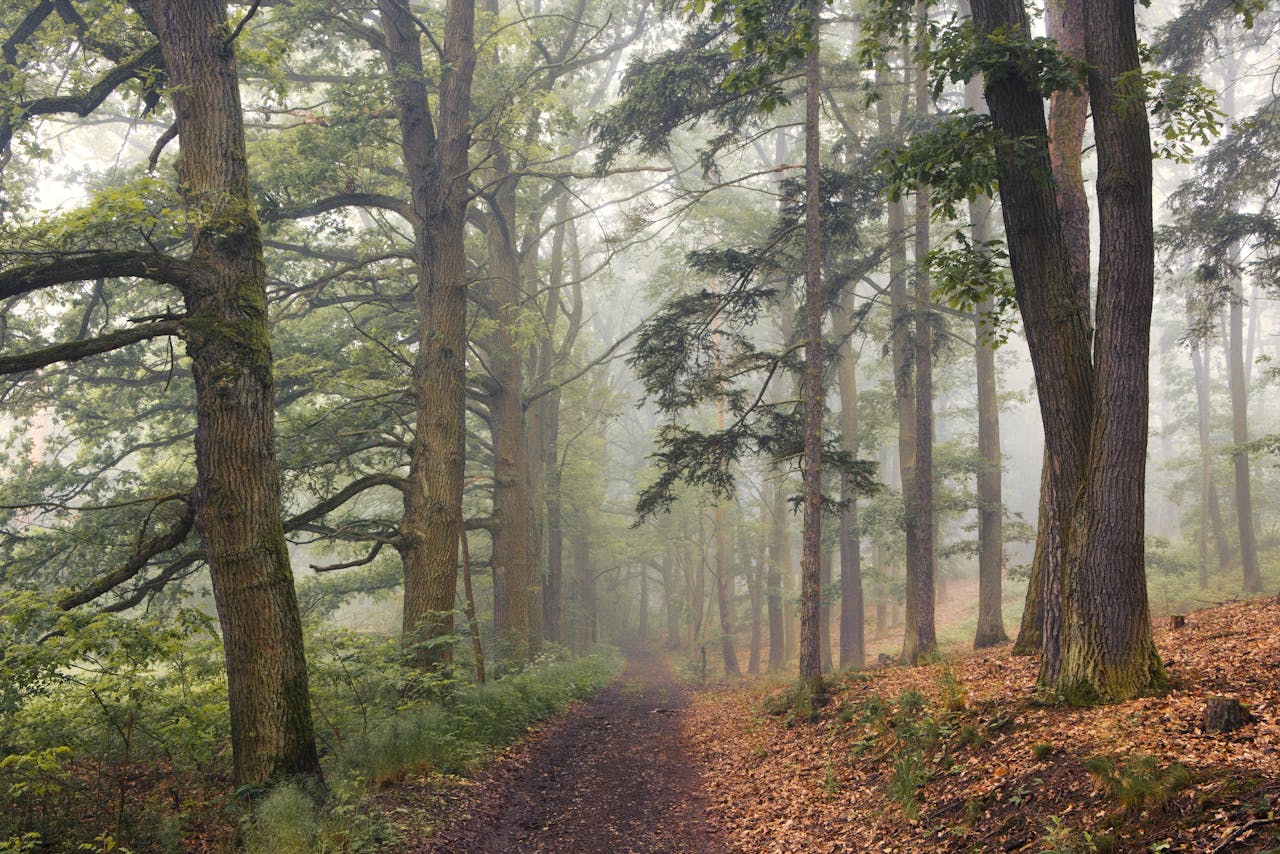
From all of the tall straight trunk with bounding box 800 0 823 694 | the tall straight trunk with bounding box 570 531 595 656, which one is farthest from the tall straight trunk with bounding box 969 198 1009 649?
the tall straight trunk with bounding box 570 531 595 656

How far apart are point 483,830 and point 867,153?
47.3ft

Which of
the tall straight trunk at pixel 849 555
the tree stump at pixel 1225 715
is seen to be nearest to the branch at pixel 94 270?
the tree stump at pixel 1225 715

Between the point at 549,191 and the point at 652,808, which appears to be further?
the point at 549,191

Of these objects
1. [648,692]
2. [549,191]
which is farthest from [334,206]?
[648,692]

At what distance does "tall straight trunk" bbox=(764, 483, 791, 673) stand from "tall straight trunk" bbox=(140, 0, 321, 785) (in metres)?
21.5

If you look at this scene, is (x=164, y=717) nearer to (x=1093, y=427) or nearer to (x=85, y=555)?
(x=85, y=555)

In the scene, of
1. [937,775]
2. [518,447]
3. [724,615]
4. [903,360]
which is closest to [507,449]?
[518,447]

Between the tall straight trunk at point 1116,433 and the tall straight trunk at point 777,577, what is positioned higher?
the tall straight trunk at point 1116,433

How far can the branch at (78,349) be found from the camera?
5.61 meters

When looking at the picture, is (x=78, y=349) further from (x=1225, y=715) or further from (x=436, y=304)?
(x=1225, y=715)

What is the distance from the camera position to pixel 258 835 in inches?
208

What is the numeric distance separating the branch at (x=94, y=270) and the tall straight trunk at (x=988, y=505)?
43.8ft

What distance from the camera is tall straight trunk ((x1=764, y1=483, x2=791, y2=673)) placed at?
89.1ft

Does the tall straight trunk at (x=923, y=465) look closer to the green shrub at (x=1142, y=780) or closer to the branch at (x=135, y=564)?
the green shrub at (x=1142, y=780)
